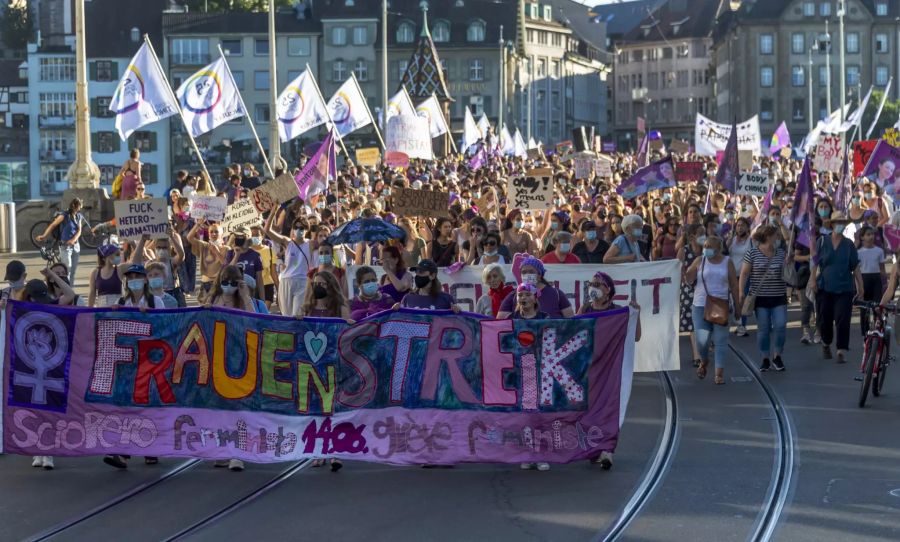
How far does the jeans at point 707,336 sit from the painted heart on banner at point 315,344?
17.8 feet

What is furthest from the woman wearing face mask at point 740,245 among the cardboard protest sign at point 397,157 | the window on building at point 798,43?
the window on building at point 798,43

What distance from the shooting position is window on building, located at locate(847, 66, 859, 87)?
410 feet

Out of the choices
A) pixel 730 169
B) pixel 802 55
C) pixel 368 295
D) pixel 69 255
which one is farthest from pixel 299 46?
pixel 368 295

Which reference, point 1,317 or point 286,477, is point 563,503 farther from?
point 1,317

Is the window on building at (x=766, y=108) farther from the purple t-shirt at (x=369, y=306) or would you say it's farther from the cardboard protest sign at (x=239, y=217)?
the purple t-shirt at (x=369, y=306)

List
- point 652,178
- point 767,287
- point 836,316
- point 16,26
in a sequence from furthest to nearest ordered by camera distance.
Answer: point 16,26 < point 652,178 < point 836,316 < point 767,287

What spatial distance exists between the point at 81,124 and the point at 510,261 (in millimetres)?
17860

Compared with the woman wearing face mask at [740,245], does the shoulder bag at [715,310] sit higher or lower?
lower

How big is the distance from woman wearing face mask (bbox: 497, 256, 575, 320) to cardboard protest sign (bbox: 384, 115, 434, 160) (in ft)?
84.1

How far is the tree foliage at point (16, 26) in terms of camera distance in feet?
411

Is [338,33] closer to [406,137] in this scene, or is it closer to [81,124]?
[406,137]

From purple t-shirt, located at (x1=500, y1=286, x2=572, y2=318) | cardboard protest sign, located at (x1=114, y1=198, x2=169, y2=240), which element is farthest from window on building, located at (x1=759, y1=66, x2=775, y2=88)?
purple t-shirt, located at (x1=500, y1=286, x2=572, y2=318)

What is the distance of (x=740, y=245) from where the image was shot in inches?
745

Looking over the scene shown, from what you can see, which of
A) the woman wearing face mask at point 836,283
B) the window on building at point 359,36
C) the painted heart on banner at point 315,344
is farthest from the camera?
the window on building at point 359,36
